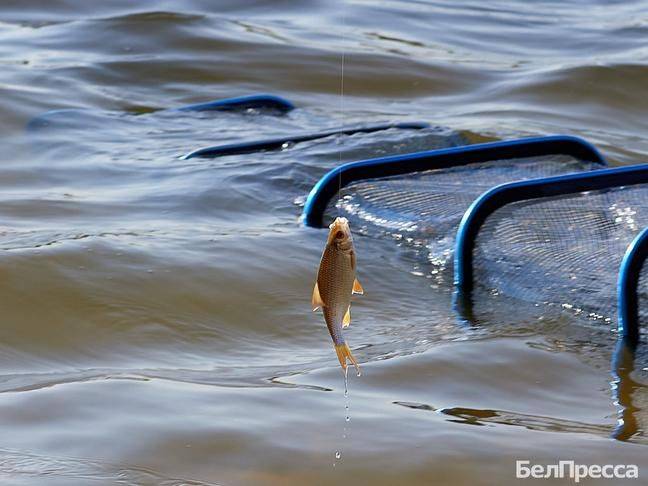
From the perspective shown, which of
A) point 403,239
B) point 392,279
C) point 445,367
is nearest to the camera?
point 445,367

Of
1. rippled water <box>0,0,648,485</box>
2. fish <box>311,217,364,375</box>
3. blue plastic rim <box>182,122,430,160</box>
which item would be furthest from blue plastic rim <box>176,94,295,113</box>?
fish <box>311,217,364,375</box>

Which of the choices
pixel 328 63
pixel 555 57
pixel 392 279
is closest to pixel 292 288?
pixel 392 279

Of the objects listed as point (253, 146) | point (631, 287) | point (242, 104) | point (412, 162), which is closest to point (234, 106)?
point (242, 104)

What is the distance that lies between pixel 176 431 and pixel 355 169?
302cm

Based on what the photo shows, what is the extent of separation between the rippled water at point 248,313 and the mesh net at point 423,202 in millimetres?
162

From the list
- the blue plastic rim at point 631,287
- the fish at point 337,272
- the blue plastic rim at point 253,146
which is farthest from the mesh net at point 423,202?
the fish at point 337,272

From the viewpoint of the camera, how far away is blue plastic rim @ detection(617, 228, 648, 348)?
201 inches

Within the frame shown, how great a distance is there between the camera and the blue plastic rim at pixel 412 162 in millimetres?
6945

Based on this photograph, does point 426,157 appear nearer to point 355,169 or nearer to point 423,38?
point 355,169

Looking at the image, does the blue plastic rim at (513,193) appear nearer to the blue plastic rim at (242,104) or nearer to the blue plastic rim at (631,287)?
the blue plastic rim at (631,287)

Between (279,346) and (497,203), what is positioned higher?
(497,203)

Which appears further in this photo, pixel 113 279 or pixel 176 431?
pixel 113 279

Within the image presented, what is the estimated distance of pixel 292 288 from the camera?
6062mm

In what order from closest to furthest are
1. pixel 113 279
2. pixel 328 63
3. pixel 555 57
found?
pixel 113 279 < pixel 328 63 < pixel 555 57
